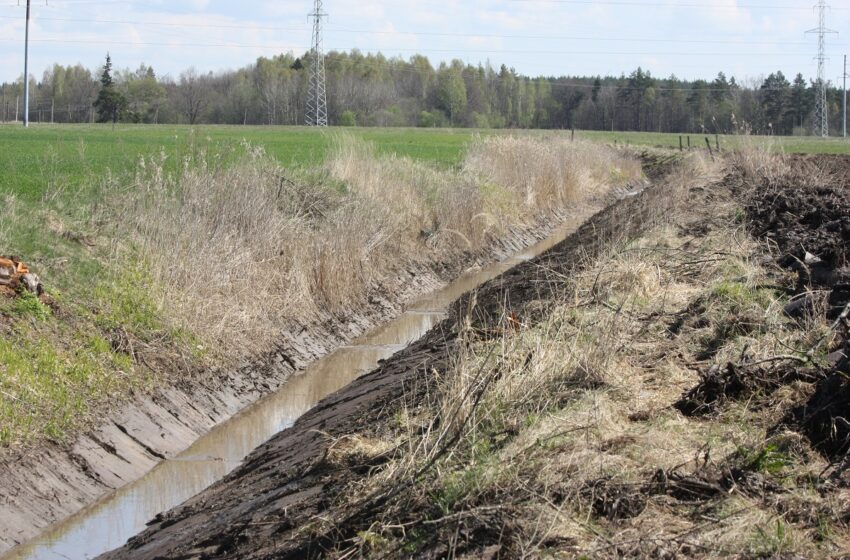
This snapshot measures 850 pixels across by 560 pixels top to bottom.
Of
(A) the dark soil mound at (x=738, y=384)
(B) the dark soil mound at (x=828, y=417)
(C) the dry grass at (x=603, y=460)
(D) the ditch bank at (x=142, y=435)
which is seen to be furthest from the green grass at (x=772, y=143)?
(B) the dark soil mound at (x=828, y=417)

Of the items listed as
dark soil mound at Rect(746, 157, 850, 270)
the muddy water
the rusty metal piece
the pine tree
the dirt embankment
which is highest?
the pine tree

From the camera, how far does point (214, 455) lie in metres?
10.4

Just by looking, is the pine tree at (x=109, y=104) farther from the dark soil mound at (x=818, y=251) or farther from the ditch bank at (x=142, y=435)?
the ditch bank at (x=142, y=435)

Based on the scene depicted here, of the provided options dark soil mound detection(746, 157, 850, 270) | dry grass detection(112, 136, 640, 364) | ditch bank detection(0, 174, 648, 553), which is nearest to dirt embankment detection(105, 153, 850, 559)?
ditch bank detection(0, 174, 648, 553)

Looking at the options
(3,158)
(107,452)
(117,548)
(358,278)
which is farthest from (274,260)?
(3,158)

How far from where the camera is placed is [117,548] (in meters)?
7.93

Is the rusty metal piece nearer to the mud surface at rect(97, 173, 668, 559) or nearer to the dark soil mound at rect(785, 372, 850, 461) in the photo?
the mud surface at rect(97, 173, 668, 559)

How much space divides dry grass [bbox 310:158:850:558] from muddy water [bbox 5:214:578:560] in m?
2.66

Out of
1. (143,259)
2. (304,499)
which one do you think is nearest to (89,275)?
(143,259)

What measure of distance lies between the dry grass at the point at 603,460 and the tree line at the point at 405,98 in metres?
64.4

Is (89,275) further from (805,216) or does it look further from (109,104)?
(109,104)

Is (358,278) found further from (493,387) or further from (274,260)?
(493,387)

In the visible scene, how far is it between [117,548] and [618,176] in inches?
1413

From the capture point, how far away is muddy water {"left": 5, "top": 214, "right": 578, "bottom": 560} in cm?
816
